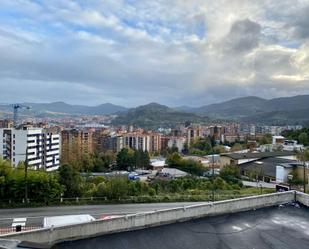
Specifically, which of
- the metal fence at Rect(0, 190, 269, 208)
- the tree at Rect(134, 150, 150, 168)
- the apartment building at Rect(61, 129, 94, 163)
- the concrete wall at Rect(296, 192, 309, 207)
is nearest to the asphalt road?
the metal fence at Rect(0, 190, 269, 208)

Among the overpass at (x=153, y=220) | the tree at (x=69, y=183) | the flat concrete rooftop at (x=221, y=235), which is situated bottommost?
the tree at (x=69, y=183)

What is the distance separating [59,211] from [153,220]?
47.6ft

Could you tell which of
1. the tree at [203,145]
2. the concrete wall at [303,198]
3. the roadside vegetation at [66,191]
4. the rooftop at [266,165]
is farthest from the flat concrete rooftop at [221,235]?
the tree at [203,145]

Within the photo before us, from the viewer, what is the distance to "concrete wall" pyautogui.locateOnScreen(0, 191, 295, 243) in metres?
8.47

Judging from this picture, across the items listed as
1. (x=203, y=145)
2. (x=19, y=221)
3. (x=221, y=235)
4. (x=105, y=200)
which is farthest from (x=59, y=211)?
(x=203, y=145)

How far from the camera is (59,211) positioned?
23156mm

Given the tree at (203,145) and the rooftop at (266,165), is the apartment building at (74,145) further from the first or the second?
the rooftop at (266,165)

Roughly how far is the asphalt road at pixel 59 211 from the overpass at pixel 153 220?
1205 centimetres

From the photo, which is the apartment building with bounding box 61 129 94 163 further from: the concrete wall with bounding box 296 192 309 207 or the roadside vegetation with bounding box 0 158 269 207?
the concrete wall with bounding box 296 192 309 207

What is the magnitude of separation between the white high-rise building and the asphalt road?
126 ft

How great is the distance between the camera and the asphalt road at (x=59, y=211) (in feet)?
68.3

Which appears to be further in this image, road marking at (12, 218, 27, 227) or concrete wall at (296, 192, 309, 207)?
road marking at (12, 218, 27, 227)

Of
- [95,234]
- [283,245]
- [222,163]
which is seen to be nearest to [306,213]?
[283,245]

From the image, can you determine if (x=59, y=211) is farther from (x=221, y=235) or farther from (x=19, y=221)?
(x=221, y=235)
